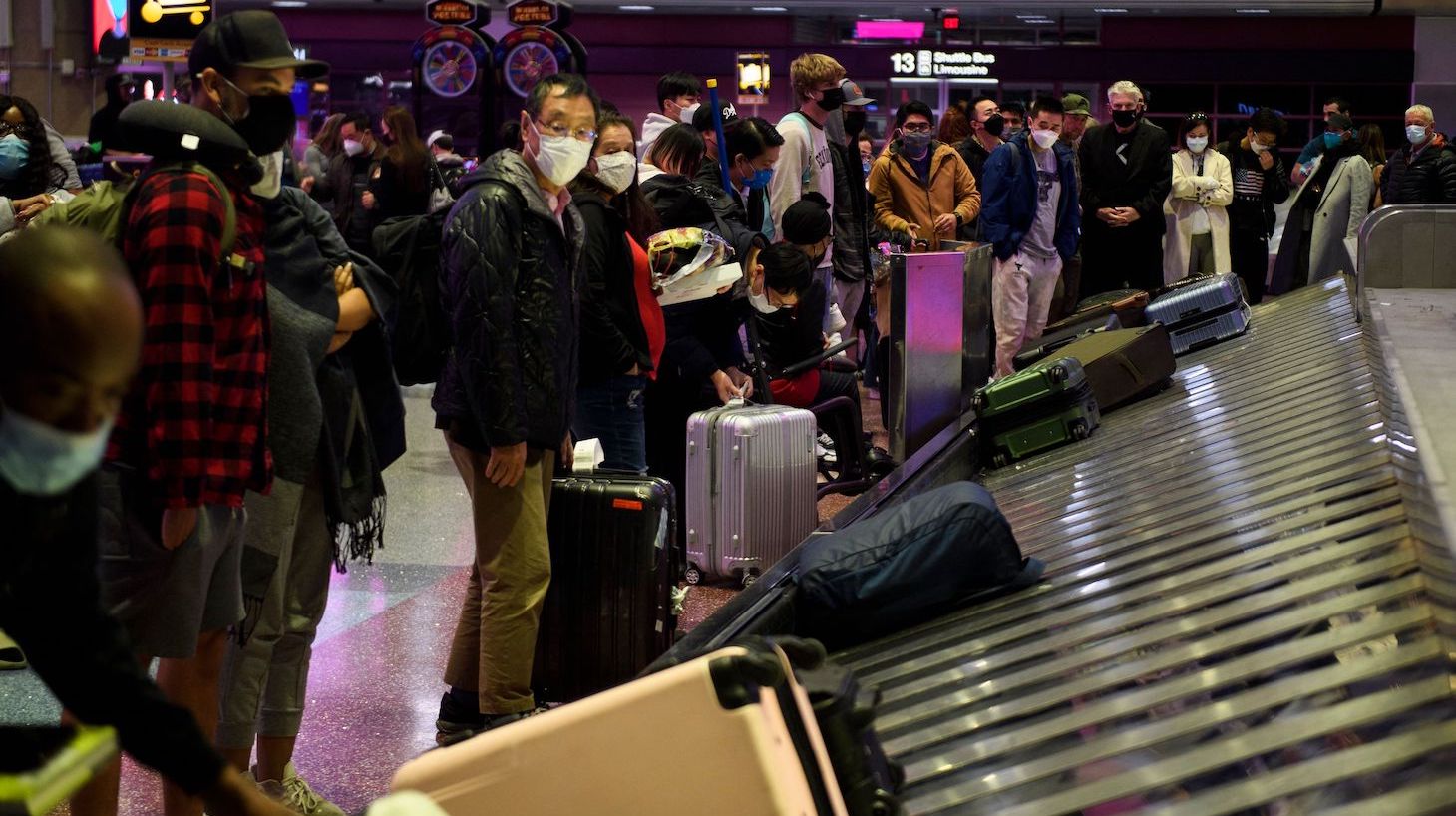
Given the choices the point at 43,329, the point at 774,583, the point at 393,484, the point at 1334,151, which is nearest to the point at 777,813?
the point at 43,329

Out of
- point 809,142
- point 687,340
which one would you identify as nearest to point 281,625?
point 687,340

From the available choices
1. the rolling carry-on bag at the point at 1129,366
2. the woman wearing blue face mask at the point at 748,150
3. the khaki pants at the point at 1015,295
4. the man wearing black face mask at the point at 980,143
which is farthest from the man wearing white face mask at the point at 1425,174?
the woman wearing blue face mask at the point at 748,150

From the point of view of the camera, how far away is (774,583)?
12.1 feet

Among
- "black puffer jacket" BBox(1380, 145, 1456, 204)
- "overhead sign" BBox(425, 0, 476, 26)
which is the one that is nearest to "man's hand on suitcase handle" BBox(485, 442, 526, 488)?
"black puffer jacket" BBox(1380, 145, 1456, 204)

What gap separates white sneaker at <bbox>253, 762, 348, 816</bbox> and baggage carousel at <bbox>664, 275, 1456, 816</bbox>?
0.94m

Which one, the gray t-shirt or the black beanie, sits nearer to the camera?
the black beanie

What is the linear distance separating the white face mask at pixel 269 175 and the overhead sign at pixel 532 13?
14.1 meters

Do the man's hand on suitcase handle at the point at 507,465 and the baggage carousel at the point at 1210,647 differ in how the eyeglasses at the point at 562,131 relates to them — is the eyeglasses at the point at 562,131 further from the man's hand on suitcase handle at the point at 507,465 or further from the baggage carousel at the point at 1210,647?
the baggage carousel at the point at 1210,647

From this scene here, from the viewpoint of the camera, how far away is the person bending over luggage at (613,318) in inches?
185

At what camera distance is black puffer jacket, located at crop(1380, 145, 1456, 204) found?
1073 cm

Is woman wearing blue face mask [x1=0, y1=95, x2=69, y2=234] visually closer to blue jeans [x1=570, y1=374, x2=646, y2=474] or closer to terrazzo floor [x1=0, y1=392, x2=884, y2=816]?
terrazzo floor [x1=0, y1=392, x2=884, y2=816]

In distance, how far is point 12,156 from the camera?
5.53 metres

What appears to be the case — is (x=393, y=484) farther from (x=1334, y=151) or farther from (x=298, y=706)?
(x=1334, y=151)

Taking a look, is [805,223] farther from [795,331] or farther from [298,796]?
[298,796]
